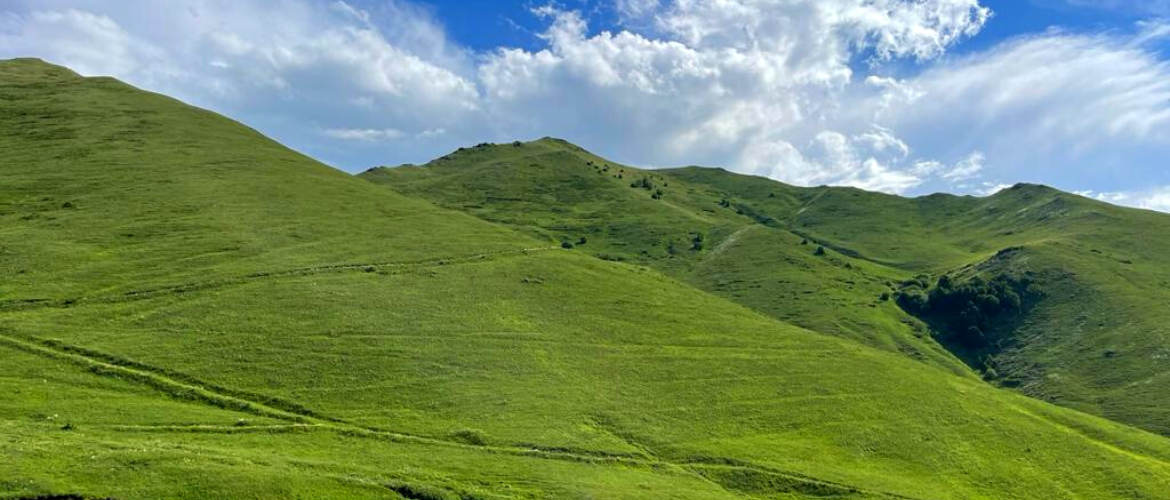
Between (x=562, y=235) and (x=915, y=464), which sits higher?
(x=562, y=235)

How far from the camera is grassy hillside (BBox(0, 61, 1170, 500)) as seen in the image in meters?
48.9

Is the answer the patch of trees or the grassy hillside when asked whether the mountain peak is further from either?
the patch of trees

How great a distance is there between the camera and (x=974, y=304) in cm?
16225

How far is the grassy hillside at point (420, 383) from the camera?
4894cm

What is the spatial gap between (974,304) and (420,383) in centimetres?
13985

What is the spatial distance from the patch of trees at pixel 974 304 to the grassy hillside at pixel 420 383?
240ft

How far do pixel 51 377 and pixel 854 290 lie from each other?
509 ft

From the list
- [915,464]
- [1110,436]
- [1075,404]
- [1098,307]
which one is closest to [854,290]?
[1098,307]

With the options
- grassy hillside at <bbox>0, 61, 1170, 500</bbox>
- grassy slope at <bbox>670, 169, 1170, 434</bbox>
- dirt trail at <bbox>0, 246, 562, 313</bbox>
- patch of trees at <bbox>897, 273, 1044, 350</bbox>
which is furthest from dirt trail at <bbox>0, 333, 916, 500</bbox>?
patch of trees at <bbox>897, 273, 1044, 350</bbox>

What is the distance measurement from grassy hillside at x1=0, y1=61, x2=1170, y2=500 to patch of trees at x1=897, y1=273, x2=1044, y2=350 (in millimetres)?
73257

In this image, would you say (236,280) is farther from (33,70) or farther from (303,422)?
(33,70)

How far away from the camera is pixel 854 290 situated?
563ft

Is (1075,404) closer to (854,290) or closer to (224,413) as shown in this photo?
(854,290)

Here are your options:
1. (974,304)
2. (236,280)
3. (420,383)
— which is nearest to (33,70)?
(236,280)
